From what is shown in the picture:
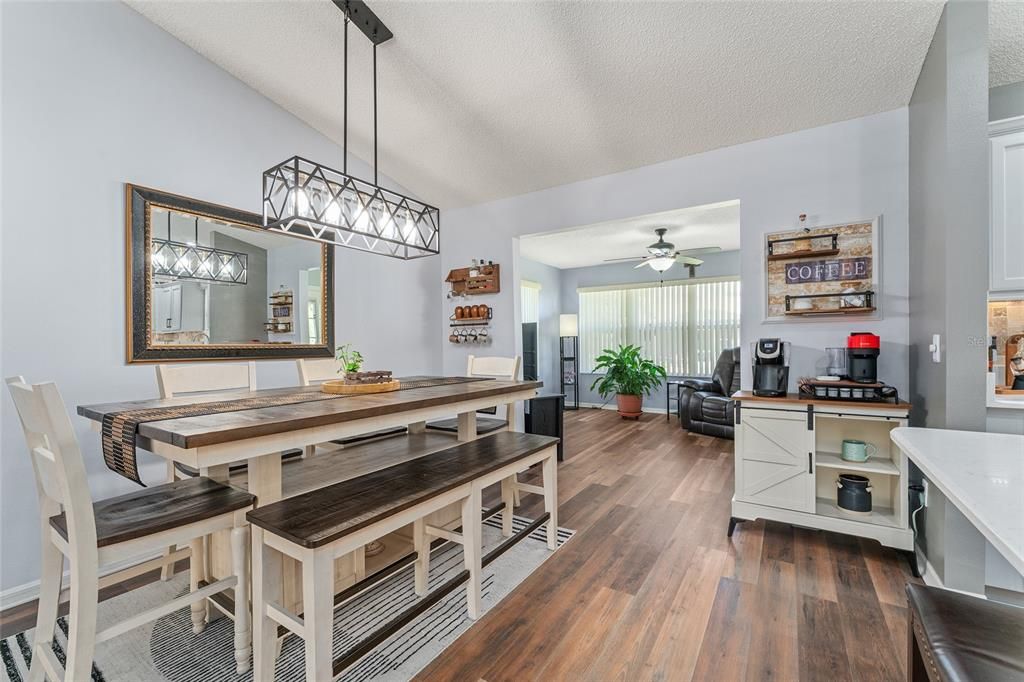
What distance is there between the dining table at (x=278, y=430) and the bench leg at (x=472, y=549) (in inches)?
16.8

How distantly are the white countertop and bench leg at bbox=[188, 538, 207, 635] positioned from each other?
2364 mm

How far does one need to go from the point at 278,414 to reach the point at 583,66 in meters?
2.53

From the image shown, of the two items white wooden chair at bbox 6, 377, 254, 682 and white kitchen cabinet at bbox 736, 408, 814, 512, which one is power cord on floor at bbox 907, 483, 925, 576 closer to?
white kitchen cabinet at bbox 736, 408, 814, 512

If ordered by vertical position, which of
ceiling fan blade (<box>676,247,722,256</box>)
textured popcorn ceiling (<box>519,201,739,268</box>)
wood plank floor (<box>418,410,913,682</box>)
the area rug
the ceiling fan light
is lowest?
the area rug

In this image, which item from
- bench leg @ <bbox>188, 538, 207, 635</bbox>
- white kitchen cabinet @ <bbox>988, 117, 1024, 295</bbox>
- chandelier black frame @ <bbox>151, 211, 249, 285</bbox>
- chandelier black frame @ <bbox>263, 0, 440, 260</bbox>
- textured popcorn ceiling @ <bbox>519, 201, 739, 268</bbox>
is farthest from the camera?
textured popcorn ceiling @ <bbox>519, 201, 739, 268</bbox>

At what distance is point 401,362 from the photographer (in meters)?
4.34

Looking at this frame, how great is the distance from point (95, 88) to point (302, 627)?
3.01 meters

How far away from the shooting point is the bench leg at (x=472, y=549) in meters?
1.79

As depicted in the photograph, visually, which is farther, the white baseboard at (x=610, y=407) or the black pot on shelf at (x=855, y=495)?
the white baseboard at (x=610, y=407)

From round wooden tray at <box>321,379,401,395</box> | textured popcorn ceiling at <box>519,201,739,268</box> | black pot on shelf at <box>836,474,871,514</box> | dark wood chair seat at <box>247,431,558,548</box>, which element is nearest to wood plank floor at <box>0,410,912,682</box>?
black pot on shelf at <box>836,474,871,514</box>

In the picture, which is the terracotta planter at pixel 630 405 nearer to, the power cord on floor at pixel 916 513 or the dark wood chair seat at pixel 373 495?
the power cord on floor at pixel 916 513

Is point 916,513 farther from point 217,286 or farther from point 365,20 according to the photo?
point 217,286

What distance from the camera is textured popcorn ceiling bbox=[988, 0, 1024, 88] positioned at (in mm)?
1909

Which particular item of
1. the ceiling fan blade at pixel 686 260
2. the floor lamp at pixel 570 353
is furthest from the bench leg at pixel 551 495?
the floor lamp at pixel 570 353
